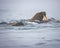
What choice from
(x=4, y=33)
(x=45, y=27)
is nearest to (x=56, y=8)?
(x=45, y=27)

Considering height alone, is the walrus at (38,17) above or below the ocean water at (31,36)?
above

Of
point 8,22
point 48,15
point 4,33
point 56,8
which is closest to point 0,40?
point 4,33

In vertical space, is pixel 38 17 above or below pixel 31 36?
above

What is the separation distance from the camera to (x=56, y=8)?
7.08 feet

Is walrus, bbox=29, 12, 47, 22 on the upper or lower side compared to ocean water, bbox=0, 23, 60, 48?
upper

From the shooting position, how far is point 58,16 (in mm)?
2135

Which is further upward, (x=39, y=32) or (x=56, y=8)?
(x=56, y=8)

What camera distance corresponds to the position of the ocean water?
205 cm

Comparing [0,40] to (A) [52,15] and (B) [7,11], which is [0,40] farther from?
(A) [52,15]

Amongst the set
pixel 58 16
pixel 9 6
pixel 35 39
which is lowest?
pixel 35 39

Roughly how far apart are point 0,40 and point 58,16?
827 mm

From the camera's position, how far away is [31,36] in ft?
6.88

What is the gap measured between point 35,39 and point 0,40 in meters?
0.45

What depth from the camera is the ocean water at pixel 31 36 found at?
2.05m
